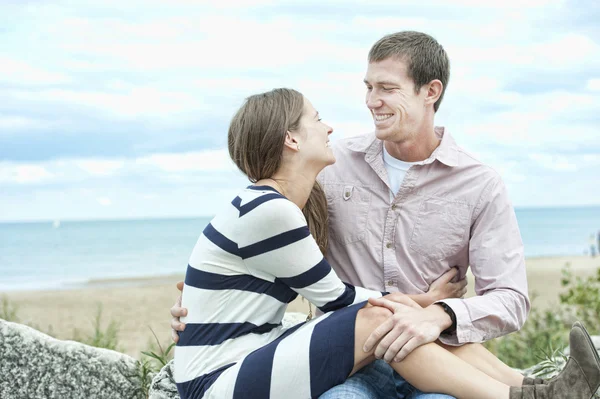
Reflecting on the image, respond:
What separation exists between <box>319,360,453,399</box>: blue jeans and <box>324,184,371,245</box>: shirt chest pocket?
0.71 meters

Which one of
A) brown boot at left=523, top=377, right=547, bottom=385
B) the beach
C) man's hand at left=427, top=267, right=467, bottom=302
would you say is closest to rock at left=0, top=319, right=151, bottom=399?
man's hand at left=427, top=267, right=467, bottom=302

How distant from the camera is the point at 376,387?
2850 mm

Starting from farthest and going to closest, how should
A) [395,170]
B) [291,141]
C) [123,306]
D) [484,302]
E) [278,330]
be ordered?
[123,306] → [395,170] → [484,302] → [291,141] → [278,330]

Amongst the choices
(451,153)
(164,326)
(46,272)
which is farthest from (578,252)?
(451,153)

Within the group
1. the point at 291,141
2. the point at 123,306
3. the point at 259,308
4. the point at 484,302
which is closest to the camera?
the point at 259,308

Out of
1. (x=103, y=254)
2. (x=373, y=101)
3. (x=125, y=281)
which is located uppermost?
(x=373, y=101)

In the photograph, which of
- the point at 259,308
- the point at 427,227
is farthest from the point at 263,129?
the point at 427,227

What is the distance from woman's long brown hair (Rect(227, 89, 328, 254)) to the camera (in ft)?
9.33

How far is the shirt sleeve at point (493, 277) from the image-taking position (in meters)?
2.94

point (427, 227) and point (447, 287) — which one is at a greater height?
point (427, 227)

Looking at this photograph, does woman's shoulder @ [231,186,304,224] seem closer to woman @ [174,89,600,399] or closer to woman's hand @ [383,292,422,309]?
woman @ [174,89,600,399]

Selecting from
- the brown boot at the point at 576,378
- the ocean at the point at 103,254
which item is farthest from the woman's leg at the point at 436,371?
the ocean at the point at 103,254

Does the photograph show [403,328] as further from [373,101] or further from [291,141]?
[373,101]

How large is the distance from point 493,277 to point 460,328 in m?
0.44
